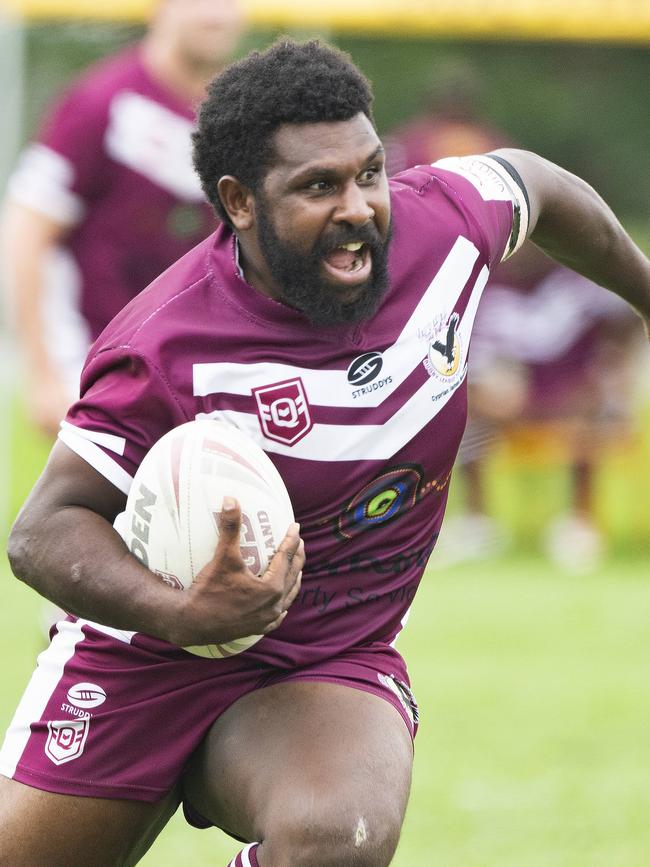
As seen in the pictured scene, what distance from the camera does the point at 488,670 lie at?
8.15 meters

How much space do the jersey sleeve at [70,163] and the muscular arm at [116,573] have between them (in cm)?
342

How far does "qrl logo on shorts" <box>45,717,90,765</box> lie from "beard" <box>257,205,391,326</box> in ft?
3.46

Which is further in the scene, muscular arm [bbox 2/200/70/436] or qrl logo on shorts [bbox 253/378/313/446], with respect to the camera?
muscular arm [bbox 2/200/70/436]

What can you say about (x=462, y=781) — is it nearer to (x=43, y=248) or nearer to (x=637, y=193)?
(x=43, y=248)

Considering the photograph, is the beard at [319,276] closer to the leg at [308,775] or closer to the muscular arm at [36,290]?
the leg at [308,775]

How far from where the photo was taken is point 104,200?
6762 mm

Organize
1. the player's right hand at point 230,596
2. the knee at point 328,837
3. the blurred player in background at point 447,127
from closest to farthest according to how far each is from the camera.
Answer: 1. the player's right hand at point 230,596
2. the knee at point 328,837
3. the blurred player in background at point 447,127

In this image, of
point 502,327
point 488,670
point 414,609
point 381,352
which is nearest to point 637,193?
point 502,327

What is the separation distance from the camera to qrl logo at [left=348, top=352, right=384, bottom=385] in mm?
3573

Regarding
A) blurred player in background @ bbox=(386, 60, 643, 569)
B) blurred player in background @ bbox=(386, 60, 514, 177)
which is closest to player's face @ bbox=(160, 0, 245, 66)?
blurred player in background @ bbox=(386, 60, 514, 177)

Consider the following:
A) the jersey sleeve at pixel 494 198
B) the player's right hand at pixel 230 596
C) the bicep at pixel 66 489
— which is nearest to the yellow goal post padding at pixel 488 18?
the jersey sleeve at pixel 494 198

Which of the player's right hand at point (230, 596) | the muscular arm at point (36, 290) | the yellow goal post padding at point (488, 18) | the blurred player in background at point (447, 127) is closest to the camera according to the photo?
the player's right hand at point (230, 596)

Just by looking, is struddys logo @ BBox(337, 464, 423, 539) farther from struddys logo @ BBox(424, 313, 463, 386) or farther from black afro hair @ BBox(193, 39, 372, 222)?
black afro hair @ BBox(193, 39, 372, 222)

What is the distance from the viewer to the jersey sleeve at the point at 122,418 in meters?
3.37
